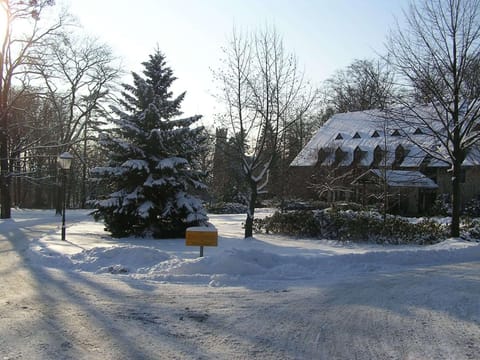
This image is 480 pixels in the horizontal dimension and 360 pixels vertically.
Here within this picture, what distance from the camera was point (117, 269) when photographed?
1069 cm

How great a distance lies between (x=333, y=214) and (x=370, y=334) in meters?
13.6

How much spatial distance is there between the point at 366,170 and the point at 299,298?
111ft

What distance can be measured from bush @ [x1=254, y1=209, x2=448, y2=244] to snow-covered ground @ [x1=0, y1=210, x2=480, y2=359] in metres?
3.27

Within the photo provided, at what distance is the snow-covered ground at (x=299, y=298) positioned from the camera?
550 cm

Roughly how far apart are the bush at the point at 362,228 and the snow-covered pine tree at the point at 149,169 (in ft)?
13.5

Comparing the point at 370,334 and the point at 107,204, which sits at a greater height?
the point at 107,204

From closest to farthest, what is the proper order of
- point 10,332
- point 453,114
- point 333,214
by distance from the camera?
point 10,332
point 453,114
point 333,214

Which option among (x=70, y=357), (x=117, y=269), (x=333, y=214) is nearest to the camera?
(x=70, y=357)

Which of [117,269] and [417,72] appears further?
[417,72]

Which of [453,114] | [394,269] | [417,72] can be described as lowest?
[394,269]

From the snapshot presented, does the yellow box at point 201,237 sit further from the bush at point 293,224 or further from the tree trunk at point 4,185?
the tree trunk at point 4,185

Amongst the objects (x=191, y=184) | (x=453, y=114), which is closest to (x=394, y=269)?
(x=453, y=114)

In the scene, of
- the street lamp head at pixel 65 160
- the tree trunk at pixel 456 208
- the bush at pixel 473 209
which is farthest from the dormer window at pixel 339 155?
the street lamp head at pixel 65 160

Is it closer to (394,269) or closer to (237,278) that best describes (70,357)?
(237,278)
